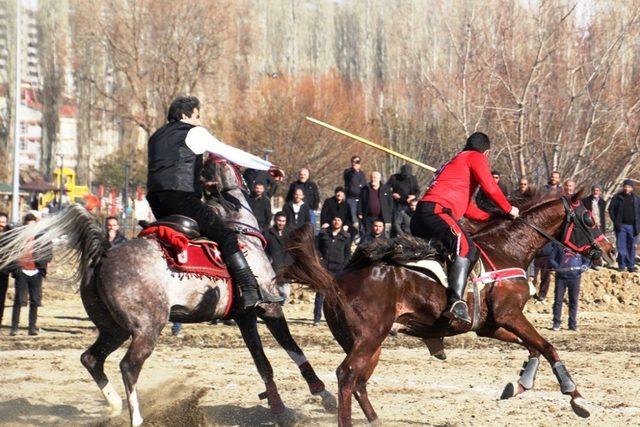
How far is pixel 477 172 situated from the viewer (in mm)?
9469

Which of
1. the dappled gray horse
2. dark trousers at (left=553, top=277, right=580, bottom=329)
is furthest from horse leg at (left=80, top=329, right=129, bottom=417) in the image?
dark trousers at (left=553, top=277, right=580, bottom=329)

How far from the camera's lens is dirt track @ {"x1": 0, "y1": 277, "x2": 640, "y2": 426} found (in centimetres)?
971

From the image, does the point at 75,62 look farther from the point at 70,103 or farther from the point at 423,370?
the point at 423,370

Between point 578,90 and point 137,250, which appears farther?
point 578,90

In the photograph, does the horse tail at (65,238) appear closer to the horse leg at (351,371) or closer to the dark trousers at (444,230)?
the horse leg at (351,371)

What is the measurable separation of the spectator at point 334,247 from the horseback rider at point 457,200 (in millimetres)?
7632

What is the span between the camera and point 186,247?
911cm

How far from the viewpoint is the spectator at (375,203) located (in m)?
19.4

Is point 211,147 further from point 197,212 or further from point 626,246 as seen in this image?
point 626,246

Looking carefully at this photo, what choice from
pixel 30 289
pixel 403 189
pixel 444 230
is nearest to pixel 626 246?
pixel 403 189

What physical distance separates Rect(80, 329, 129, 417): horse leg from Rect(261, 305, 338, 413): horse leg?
132 cm

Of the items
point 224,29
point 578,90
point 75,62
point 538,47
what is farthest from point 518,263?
point 75,62

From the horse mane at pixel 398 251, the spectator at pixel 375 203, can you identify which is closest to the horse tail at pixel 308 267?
the horse mane at pixel 398 251

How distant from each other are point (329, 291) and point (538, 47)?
16.6 metres
